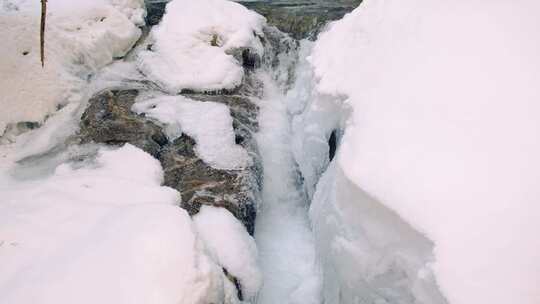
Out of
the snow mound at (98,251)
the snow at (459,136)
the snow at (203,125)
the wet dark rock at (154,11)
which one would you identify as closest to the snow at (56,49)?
the wet dark rock at (154,11)

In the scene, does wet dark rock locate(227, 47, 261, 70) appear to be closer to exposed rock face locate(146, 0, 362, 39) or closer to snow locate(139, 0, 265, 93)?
snow locate(139, 0, 265, 93)

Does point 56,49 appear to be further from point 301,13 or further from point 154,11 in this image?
point 301,13

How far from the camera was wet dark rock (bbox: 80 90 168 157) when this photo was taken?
4457mm

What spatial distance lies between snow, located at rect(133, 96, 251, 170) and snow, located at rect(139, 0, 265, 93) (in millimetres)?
415

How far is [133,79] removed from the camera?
18.7 feet

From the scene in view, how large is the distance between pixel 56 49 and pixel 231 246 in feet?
14.5

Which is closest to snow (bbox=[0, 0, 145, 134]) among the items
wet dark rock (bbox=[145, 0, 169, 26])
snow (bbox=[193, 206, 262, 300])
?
wet dark rock (bbox=[145, 0, 169, 26])

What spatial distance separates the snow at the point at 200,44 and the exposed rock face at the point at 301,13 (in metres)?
0.46

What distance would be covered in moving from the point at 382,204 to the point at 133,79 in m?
4.20

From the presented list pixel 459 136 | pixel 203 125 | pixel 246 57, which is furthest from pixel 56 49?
pixel 459 136

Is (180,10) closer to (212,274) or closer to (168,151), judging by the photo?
(168,151)

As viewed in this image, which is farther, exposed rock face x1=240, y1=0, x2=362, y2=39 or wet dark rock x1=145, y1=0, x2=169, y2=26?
wet dark rock x1=145, y1=0, x2=169, y2=26

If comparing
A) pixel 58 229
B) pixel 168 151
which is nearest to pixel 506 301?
pixel 58 229

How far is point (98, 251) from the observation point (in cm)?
254
